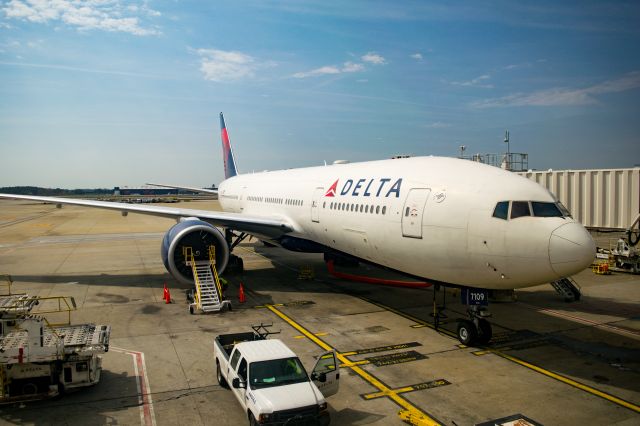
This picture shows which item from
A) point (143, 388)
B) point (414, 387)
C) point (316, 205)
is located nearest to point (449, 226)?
point (414, 387)

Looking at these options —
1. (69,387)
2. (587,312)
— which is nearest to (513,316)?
(587,312)

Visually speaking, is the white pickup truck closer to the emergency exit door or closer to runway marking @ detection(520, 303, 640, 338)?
the emergency exit door

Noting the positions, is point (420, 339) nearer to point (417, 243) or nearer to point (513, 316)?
point (417, 243)

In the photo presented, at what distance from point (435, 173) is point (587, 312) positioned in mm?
8009

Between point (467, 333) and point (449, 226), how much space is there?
306 centimetres

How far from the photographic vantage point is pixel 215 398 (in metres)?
9.70

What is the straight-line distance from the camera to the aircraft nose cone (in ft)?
33.0

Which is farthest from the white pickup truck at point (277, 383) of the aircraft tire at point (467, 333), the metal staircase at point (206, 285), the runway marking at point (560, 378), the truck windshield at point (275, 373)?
the metal staircase at point (206, 285)

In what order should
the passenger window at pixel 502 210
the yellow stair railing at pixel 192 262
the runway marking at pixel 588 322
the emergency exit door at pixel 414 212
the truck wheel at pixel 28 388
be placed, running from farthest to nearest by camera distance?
the yellow stair railing at pixel 192 262, the runway marking at pixel 588 322, the emergency exit door at pixel 414 212, the passenger window at pixel 502 210, the truck wheel at pixel 28 388

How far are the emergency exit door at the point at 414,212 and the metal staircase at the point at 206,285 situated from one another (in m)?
7.19

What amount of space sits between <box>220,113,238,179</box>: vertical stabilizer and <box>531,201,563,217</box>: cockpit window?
32544 millimetres

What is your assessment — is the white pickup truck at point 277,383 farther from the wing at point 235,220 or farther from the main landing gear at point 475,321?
the wing at point 235,220

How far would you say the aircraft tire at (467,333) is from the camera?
492 inches

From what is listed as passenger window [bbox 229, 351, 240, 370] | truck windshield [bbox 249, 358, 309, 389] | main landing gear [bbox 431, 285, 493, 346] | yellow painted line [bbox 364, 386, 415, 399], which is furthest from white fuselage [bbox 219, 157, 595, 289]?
passenger window [bbox 229, 351, 240, 370]
